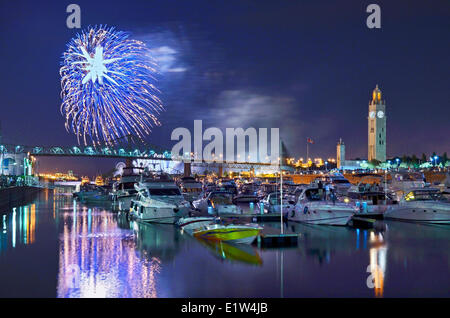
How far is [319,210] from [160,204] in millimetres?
10166

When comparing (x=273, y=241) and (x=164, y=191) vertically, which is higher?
(x=164, y=191)

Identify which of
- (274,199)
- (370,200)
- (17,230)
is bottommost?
(17,230)

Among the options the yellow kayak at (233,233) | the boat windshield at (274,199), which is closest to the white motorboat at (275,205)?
the boat windshield at (274,199)

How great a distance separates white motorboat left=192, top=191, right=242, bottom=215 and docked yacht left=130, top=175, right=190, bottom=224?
212 centimetres

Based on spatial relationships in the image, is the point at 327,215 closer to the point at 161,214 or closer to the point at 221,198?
the point at 161,214

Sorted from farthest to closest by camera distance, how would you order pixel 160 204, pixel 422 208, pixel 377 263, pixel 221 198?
pixel 221 198 < pixel 422 208 < pixel 160 204 < pixel 377 263

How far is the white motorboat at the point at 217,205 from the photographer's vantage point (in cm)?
3394

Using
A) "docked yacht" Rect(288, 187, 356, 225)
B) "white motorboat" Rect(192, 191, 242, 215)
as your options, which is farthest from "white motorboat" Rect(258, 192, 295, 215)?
"white motorboat" Rect(192, 191, 242, 215)

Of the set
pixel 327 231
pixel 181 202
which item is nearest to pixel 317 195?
pixel 327 231

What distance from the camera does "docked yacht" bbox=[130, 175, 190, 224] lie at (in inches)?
1265

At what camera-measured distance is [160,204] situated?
32562mm

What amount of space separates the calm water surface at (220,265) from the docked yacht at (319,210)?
1061 mm

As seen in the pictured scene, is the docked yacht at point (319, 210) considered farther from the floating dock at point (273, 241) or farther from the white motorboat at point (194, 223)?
the white motorboat at point (194, 223)

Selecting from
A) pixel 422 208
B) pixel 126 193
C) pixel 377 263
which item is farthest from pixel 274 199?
pixel 377 263
